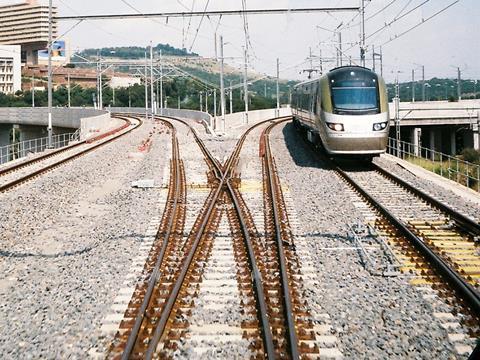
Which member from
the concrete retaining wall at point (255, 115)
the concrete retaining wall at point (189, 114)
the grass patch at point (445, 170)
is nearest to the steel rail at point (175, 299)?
the grass patch at point (445, 170)

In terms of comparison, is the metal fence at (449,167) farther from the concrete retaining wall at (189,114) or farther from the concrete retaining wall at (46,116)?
the concrete retaining wall at (46,116)

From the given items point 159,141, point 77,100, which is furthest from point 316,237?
point 77,100

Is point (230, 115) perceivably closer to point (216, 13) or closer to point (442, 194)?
point (216, 13)

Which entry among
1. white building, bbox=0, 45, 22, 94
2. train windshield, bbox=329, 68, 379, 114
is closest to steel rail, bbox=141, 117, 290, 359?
train windshield, bbox=329, 68, 379, 114

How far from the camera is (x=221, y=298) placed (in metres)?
6.95

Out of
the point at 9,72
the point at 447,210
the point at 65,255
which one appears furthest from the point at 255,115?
the point at 9,72

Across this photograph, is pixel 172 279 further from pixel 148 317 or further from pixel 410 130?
pixel 410 130

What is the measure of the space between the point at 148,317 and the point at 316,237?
4246mm

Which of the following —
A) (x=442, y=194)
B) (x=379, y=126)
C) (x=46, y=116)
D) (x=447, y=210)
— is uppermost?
(x=46, y=116)

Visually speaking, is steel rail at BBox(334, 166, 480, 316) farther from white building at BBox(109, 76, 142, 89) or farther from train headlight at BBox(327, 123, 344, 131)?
white building at BBox(109, 76, 142, 89)

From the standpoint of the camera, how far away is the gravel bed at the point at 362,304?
5633 millimetres

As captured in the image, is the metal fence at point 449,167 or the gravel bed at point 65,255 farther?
the metal fence at point 449,167

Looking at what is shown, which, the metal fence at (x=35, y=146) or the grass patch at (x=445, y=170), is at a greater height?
the metal fence at (x=35, y=146)

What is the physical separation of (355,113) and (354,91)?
77 centimetres
